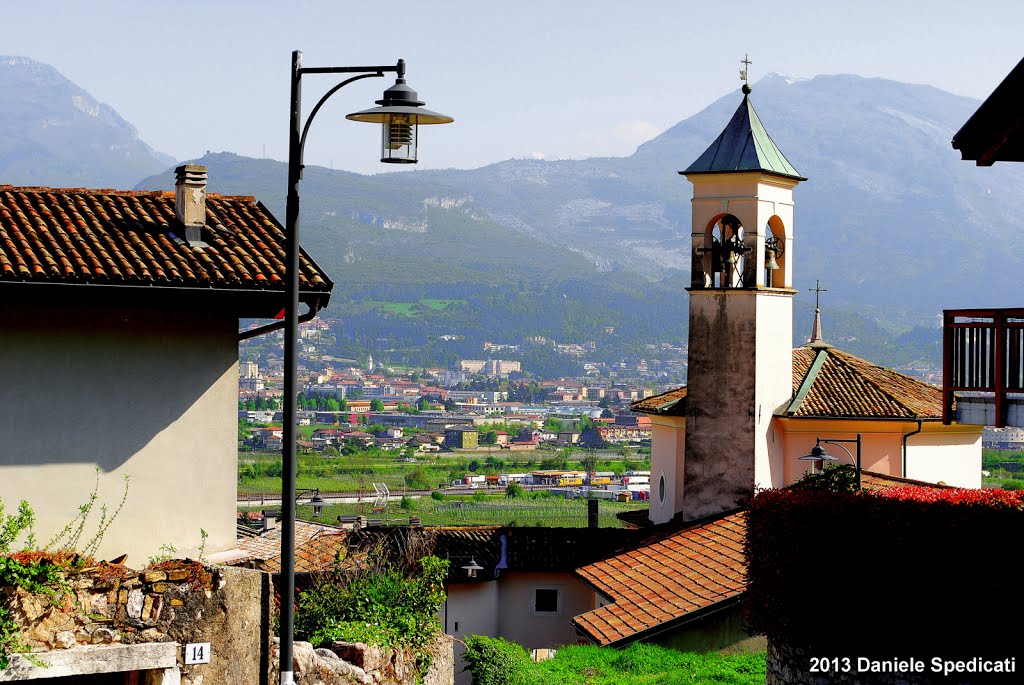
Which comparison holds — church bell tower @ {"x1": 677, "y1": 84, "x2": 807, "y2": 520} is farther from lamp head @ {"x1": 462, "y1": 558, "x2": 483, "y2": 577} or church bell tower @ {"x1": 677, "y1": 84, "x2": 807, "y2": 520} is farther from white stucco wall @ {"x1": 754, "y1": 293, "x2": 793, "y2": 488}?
lamp head @ {"x1": 462, "y1": 558, "x2": 483, "y2": 577}

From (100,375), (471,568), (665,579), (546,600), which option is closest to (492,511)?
(546,600)

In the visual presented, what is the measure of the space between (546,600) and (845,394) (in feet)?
40.6

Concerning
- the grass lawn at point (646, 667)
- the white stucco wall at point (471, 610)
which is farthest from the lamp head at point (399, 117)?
the white stucco wall at point (471, 610)

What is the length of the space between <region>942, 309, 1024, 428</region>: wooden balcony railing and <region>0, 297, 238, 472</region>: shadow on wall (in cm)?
846

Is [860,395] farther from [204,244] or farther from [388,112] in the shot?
[388,112]

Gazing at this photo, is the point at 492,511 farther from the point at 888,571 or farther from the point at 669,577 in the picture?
the point at 888,571

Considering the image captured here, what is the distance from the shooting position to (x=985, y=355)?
54.5 feet

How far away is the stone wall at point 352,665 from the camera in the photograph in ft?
49.1

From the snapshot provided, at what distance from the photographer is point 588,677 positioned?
2580 centimetres

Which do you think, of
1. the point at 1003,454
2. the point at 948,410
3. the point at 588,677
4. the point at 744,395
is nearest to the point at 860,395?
the point at 744,395

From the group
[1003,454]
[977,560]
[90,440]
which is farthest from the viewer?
[1003,454]

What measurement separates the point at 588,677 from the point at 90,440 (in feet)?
42.0

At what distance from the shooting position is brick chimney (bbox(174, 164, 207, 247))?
1702cm

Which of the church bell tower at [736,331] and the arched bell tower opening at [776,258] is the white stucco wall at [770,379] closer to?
the church bell tower at [736,331]
